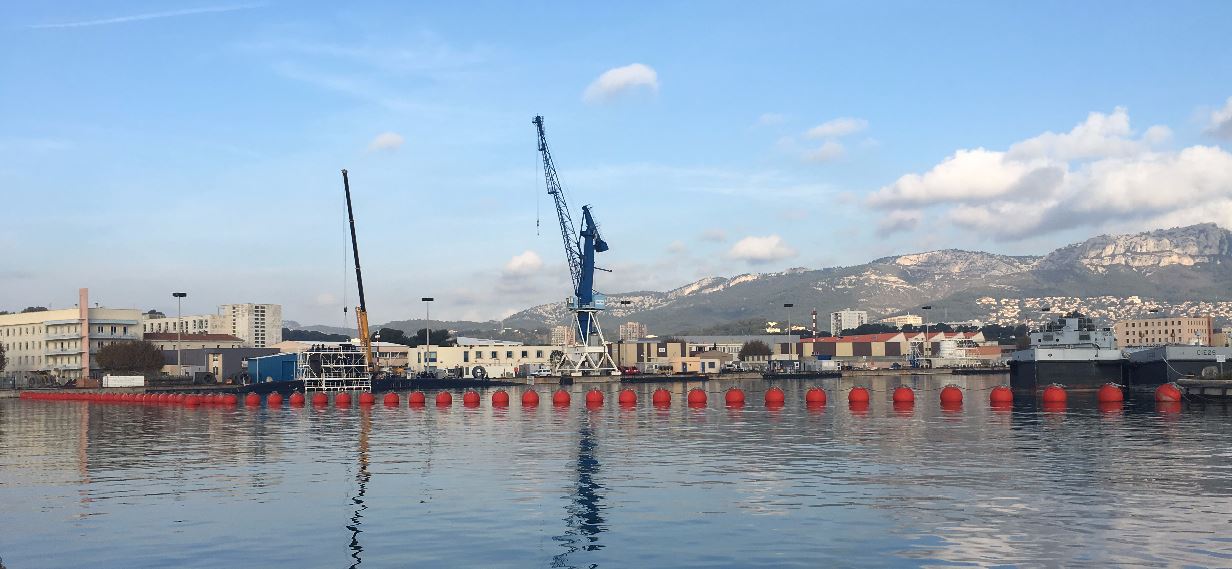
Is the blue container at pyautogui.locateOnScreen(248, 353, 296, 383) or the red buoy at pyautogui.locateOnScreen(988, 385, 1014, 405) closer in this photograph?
the red buoy at pyautogui.locateOnScreen(988, 385, 1014, 405)

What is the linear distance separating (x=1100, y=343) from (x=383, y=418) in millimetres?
80547

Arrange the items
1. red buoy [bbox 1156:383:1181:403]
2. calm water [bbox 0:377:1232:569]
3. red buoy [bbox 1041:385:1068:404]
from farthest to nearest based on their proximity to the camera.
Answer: red buoy [bbox 1041:385:1068:404] < red buoy [bbox 1156:383:1181:403] < calm water [bbox 0:377:1232:569]

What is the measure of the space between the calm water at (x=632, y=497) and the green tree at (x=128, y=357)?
12973 cm

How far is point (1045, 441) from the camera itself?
55375 mm

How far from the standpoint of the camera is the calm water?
26562 millimetres

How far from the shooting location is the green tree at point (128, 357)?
186875mm

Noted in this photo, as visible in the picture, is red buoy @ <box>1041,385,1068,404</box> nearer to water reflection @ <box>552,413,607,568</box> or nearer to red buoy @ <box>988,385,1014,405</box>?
red buoy @ <box>988,385,1014,405</box>

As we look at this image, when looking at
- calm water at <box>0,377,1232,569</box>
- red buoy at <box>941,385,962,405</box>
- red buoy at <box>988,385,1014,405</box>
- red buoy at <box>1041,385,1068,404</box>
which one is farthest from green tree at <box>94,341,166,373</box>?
red buoy at <box>1041,385,1068,404</box>

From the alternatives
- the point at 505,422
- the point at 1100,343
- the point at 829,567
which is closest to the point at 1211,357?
the point at 1100,343

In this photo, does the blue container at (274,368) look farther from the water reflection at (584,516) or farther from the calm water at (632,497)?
the water reflection at (584,516)

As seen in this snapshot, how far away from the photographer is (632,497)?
119 feet

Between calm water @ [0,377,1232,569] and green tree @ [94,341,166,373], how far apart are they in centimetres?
12973

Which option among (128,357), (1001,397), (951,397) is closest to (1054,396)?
(1001,397)

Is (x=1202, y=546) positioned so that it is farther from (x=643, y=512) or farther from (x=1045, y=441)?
(x=1045, y=441)
